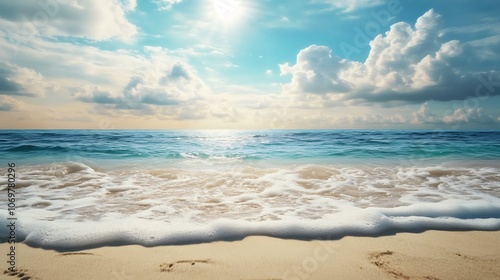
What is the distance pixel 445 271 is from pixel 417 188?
447 cm

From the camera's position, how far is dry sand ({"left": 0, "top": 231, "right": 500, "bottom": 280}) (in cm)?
286

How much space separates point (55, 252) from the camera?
10.9 ft

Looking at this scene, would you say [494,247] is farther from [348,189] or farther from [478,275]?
[348,189]

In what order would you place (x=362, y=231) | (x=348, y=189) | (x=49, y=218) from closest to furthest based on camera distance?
(x=362, y=231) → (x=49, y=218) → (x=348, y=189)

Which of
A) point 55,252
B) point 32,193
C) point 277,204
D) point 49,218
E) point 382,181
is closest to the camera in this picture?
point 55,252

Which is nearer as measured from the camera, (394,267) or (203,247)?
(394,267)

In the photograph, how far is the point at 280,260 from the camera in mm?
3121

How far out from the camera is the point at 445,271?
9.59 ft

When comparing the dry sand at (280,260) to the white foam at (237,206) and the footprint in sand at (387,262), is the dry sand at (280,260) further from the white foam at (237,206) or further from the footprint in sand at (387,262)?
the white foam at (237,206)

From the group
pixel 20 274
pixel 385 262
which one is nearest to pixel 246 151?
pixel 385 262

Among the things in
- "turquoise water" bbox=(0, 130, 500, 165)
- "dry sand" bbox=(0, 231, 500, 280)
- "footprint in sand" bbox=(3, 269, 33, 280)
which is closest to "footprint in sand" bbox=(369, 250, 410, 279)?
"dry sand" bbox=(0, 231, 500, 280)

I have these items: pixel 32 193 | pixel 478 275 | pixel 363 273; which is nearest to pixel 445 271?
pixel 478 275

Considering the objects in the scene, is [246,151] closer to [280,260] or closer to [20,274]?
[280,260]

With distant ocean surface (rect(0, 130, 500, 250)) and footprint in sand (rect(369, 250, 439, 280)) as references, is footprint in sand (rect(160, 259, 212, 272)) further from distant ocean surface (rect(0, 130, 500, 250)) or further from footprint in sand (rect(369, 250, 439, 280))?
footprint in sand (rect(369, 250, 439, 280))
